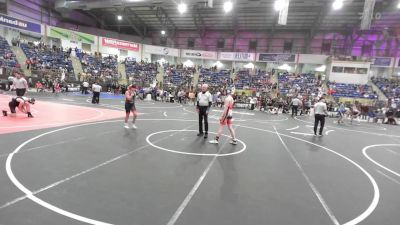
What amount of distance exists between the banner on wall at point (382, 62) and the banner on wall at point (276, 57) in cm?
988

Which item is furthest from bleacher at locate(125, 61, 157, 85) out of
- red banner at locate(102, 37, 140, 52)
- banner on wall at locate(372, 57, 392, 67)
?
banner on wall at locate(372, 57, 392, 67)

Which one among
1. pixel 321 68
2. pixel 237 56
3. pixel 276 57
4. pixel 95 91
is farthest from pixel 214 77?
pixel 95 91

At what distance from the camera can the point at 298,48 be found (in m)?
39.4

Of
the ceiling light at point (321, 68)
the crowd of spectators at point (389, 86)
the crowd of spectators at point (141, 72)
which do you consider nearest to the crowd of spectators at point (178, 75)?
the crowd of spectators at point (141, 72)

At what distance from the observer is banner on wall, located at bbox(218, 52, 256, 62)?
38.6 metres

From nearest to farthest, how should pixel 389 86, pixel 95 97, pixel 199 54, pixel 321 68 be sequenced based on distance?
pixel 95 97 → pixel 389 86 → pixel 321 68 → pixel 199 54

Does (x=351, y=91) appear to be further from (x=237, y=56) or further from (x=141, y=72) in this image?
(x=141, y=72)

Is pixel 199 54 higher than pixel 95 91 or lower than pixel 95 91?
higher

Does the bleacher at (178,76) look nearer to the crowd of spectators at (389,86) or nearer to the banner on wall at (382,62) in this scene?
the crowd of spectators at (389,86)

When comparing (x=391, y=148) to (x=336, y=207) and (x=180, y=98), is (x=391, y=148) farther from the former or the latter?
(x=180, y=98)

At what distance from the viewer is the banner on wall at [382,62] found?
113 ft

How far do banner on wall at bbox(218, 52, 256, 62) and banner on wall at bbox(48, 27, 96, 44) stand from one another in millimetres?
17670

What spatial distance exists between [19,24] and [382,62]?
4274 cm

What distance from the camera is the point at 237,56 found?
39.1 metres
